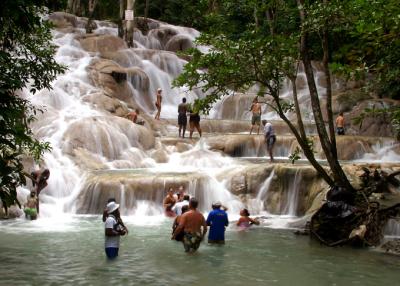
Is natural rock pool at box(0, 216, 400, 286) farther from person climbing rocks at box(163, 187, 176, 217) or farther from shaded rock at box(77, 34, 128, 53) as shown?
shaded rock at box(77, 34, 128, 53)

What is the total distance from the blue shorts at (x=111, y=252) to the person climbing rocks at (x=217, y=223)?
221cm

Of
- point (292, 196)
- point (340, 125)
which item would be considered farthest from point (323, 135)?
point (340, 125)

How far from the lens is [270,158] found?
20.7 metres

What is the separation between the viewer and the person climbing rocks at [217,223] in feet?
38.2

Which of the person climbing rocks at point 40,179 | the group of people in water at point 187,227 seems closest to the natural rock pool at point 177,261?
the group of people in water at point 187,227

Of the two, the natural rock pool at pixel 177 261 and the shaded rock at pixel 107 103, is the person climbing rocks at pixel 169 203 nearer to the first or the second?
the natural rock pool at pixel 177 261

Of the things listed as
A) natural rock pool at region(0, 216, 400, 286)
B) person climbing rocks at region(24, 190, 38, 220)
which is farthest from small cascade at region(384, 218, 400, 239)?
person climbing rocks at region(24, 190, 38, 220)

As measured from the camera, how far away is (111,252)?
34.0 ft

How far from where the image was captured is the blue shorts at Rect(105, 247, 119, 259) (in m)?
10.3

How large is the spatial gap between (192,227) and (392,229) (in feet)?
17.2

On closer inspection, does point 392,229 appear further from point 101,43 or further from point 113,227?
point 101,43

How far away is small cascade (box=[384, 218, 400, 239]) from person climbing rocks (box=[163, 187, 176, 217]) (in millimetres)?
5627

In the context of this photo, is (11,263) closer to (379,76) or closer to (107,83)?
(379,76)

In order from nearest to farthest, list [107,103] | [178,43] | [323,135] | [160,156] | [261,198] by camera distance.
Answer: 1. [323,135]
2. [261,198]
3. [160,156]
4. [107,103]
5. [178,43]
